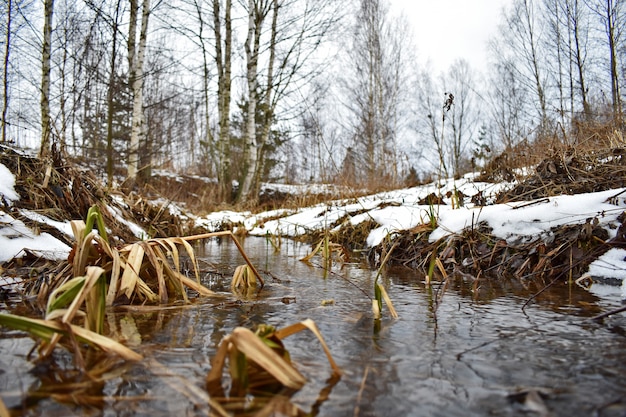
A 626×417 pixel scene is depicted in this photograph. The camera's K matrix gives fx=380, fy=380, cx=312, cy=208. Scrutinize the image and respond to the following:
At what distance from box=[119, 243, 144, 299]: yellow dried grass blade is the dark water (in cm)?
8

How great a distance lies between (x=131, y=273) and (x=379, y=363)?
0.99 m

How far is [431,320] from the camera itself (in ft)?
4.21

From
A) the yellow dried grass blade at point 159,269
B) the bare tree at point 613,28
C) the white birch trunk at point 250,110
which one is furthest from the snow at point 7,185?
the bare tree at point 613,28

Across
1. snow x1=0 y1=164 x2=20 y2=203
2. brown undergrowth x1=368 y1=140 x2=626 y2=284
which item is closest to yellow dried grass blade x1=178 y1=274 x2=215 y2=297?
brown undergrowth x1=368 y1=140 x2=626 y2=284

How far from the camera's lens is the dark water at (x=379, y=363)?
26.6 inches

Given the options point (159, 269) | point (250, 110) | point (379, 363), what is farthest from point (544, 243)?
point (250, 110)

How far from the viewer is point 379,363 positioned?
89 centimetres

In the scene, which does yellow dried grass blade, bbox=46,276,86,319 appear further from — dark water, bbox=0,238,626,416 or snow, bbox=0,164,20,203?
snow, bbox=0,164,20,203

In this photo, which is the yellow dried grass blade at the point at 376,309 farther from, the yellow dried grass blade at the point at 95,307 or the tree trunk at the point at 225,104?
the tree trunk at the point at 225,104

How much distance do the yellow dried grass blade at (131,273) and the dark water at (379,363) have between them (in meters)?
0.08

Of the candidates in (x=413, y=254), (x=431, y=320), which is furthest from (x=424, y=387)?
(x=413, y=254)

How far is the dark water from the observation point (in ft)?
2.22

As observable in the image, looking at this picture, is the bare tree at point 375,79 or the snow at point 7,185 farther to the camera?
the bare tree at point 375,79

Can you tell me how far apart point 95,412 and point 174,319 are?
2.11 ft
